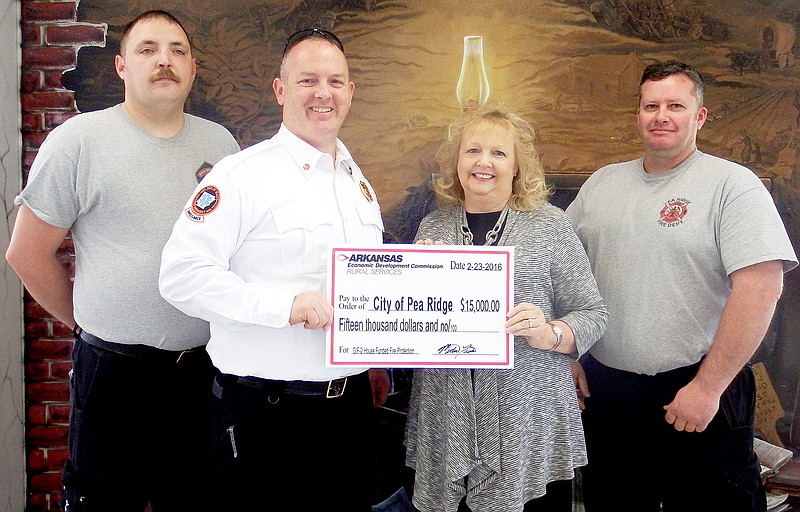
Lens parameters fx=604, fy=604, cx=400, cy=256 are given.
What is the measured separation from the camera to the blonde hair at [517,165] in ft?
6.78

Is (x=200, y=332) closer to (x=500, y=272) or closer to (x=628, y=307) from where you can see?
(x=500, y=272)

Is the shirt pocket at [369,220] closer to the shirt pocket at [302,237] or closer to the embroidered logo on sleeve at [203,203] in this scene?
the shirt pocket at [302,237]

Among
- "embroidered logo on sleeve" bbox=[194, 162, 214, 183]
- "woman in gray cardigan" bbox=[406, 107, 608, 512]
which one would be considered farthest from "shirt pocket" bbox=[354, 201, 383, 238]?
"embroidered logo on sleeve" bbox=[194, 162, 214, 183]

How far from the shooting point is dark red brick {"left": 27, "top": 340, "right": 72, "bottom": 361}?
2875 millimetres

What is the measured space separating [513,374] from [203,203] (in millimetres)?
1090

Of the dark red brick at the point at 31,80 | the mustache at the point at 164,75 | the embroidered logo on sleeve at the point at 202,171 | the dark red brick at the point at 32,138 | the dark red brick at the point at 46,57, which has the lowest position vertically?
the embroidered logo on sleeve at the point at 202,171

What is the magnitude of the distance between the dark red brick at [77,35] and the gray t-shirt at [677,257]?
246cm

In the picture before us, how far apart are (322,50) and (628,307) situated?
1415 mm

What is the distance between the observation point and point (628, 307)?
2232 millimetres

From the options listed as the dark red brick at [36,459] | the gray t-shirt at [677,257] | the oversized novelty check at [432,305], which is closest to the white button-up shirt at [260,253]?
the oversized novelty check at [432,305]

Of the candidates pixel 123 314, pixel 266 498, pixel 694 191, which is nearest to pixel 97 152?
pixel 123 314

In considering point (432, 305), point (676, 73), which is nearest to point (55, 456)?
point (432, 305)

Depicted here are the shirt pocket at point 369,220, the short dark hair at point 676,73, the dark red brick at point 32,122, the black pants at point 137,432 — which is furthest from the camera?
the dark red brick at point 32,122

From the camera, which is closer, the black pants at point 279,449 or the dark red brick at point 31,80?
the black pants at point 279,449
